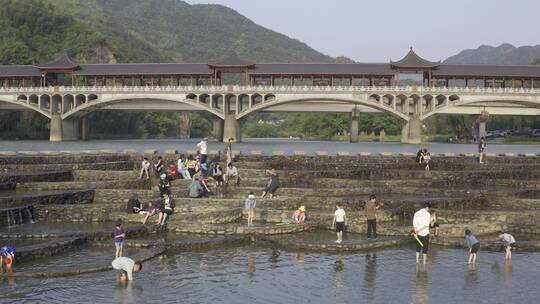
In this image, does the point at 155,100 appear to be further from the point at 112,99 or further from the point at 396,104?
the point at 396,104

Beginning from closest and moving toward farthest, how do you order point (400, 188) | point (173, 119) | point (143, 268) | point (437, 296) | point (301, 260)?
1. point (437, 296)
2. point (143, 268)
3. point (301, 260)
4. point (400, 188)
5. point (173, 119)

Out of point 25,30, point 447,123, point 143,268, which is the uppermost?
point 25,30

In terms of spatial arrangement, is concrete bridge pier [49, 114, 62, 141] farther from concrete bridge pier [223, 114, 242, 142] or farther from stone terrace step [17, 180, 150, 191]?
stone terrace step [17, 180, 150, 191]

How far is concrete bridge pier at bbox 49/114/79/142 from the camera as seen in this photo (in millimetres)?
97062

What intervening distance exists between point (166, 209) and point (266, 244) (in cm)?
489

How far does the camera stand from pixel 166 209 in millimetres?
23672

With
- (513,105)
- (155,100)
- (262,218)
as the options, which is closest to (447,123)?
(513,105)

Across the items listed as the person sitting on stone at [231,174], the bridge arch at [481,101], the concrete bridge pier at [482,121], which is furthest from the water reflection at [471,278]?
the concrete bridge pier at [482,121]

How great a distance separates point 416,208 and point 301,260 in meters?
9.84

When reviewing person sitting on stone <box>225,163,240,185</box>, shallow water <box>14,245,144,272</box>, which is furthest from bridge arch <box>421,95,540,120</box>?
shallow water <box>14,245,144,272</box>

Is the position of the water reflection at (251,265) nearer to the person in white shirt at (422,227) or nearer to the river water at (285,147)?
the person in white shirt at (422,227)

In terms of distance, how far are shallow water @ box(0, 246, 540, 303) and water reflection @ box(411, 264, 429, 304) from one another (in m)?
0.02

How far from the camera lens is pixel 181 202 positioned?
86.6 ft

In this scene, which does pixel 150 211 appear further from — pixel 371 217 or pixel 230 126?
pixel 230 126
